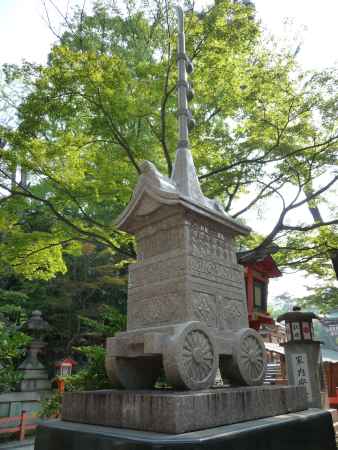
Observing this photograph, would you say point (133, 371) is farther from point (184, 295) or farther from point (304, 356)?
point (304, 356)

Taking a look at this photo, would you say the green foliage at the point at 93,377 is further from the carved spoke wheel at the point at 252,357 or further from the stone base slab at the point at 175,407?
the carved spoke wheel at the point at 252,357

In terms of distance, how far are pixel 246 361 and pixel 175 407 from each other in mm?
1538

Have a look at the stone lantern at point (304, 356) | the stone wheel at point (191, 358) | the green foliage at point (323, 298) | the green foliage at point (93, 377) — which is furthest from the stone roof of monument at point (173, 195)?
the green foliage at point (323, 298)

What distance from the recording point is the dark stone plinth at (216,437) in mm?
2516

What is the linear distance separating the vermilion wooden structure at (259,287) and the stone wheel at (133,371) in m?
8.35

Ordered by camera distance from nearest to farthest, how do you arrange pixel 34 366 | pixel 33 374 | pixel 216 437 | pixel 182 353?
pixel 216 437, pixel 182 353, pixel 33 374, pixel 34 366

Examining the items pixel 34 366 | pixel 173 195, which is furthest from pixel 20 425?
pixel 173 195

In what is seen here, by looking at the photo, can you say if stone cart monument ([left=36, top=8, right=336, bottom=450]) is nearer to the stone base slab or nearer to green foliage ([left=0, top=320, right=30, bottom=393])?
the stone base slab

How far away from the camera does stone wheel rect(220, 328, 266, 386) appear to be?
395 cm

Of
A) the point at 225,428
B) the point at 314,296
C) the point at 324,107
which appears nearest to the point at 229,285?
the point at 225,428

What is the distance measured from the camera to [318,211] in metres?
15.2

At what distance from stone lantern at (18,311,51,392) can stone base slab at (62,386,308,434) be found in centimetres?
1184

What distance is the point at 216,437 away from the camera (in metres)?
2.61

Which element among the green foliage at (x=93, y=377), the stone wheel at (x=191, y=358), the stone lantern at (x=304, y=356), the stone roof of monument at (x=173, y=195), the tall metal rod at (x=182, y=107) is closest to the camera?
the stone wheel at (x=191, y=358)
